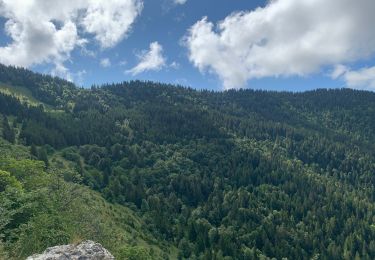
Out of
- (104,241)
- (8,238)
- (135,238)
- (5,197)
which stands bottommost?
(135,238)

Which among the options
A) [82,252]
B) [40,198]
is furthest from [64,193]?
[82,252]

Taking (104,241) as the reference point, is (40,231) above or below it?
above

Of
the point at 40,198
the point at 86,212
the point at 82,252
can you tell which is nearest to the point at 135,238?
the point at 86,212

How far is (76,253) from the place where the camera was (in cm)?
3881

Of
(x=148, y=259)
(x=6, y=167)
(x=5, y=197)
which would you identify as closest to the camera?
(x=5, y=197)

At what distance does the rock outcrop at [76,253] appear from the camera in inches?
1482

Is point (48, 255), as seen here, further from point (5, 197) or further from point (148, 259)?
point (148, 259)

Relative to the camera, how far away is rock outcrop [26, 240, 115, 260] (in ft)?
124

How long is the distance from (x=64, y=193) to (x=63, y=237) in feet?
150

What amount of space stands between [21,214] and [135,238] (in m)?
122

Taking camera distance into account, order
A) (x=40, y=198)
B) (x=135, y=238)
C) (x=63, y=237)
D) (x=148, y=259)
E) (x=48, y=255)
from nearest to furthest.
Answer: (x=48, y=255) < (x=63, y=237) < (x=40, y=198) < (x=148, y=259) < (x=135, y=238)

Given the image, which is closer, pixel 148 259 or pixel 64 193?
pixel 148 259

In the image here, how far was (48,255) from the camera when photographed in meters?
37.7

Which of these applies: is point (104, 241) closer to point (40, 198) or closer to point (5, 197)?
point (40, 198)
